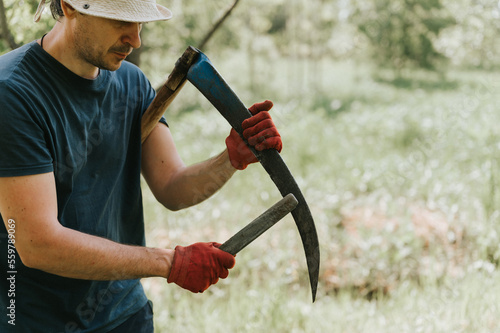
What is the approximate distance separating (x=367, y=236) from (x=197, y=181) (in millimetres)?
2155

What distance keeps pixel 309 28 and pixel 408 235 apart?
1436 cm

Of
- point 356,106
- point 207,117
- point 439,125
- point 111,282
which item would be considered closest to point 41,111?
point 111,282

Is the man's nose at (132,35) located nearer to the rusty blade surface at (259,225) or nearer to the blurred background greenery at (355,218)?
the rusty blade surface at (259,225)

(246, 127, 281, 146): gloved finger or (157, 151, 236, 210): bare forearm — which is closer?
(246, 127, 281, 146): gloved finger

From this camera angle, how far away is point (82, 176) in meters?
1.54

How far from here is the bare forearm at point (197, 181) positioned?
1.76m

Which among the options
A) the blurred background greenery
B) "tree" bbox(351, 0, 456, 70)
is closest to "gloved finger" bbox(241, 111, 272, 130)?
the blurred background greenery

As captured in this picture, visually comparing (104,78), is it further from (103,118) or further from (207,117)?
(207,117)

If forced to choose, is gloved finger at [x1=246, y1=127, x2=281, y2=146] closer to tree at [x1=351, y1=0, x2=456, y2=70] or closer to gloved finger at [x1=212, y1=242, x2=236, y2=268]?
gloved finger at [x1=212, y1=242, x2=236, y2=268]

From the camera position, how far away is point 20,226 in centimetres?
128

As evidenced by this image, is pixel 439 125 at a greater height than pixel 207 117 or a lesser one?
greater

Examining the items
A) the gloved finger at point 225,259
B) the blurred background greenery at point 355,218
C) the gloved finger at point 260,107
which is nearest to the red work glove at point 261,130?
the gloved finger at point 260,107

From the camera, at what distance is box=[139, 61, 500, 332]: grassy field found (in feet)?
8.96

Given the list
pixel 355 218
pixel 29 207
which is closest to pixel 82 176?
pixel 29 207
